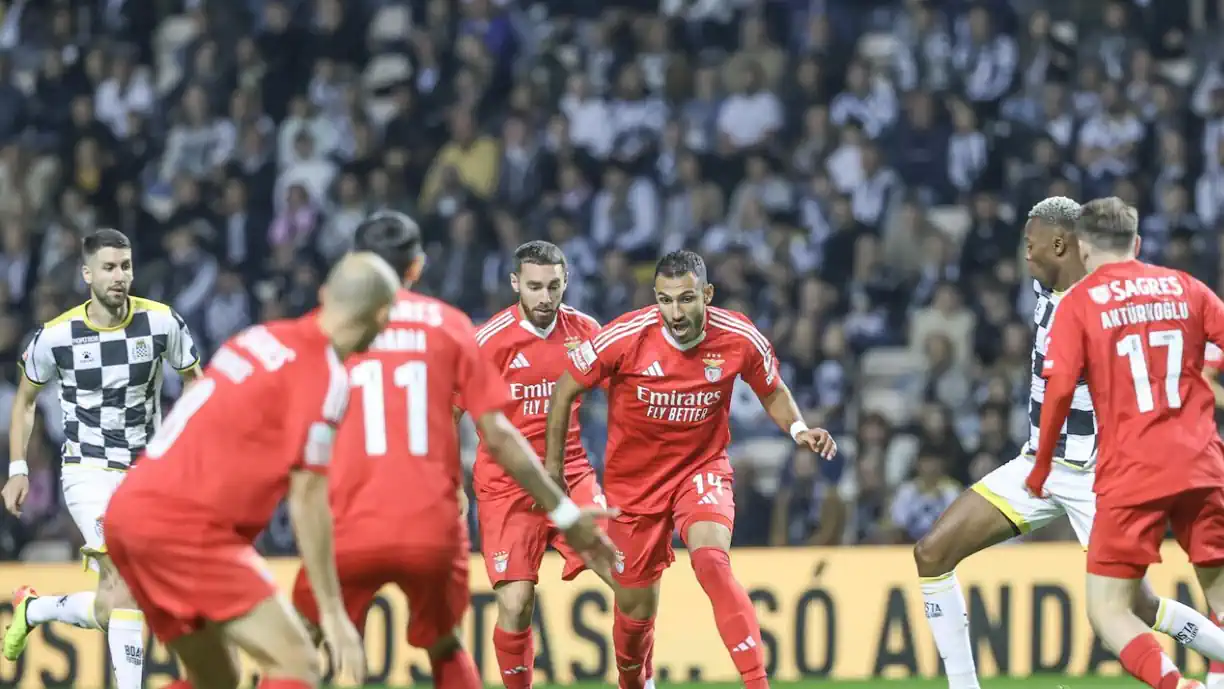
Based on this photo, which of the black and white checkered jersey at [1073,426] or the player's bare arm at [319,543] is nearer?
the player's bare arm at [319,543]

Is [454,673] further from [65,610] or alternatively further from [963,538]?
[65,610]

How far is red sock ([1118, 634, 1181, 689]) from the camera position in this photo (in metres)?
7.84

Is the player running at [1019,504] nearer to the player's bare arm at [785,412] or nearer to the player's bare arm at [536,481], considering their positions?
the player's bare arm at [785,412]

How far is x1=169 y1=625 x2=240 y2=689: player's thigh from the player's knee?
3067 millimetres

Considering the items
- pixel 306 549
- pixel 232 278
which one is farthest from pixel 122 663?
pixel 232 278

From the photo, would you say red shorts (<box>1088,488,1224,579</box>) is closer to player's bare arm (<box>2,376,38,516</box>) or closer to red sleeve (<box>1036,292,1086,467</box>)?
red sleeve (<box>1036,292,1086,467</box>)

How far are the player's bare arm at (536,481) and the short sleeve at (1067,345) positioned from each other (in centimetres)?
217

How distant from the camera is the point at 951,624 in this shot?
9.35 m

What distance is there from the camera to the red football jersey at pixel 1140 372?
776 cm

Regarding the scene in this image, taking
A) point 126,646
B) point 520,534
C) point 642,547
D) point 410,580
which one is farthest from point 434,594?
point 126,646

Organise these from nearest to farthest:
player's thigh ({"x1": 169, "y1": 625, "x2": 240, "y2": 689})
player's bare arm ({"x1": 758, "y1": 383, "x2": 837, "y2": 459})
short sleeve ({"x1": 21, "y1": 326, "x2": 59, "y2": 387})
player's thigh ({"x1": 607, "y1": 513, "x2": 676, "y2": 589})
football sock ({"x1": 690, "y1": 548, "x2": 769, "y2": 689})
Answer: player's thigh ({"x1": 169, "y1": 625, "x2": 240, "y2": 689}) → football sock ({"x1": 690, "y1": 548, "x2": 769, "y2": 689}) → player's bare arm ({"x1": 758, "y1": 383, "x2": 837, "y2": 459}) → player's thigh ({"x1": 607, "y1": 513, "x2": 676, "y2": 589}) → short sleeve ({"x1": 21, "y1": 326, "x2": 59, "y2": 387})

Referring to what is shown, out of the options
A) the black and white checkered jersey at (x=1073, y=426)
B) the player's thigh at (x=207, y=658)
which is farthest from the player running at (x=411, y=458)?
the black and white checkered jersey at (x=1073, y=426)

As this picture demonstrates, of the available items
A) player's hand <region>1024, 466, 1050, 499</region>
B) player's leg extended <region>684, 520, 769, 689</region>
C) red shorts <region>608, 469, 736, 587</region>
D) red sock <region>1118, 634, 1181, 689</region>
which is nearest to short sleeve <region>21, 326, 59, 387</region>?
red shorts <region>608, 469, 736, 587</region>

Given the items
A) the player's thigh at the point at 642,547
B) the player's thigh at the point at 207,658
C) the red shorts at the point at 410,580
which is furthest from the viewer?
the player's thigh at the point at 642,547
